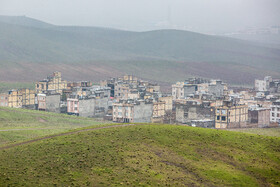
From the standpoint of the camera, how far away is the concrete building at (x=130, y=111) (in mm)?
130375

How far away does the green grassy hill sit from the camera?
49125 mm

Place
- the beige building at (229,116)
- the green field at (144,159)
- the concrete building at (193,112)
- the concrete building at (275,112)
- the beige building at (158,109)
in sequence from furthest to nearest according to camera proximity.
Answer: the concrete building at (275,112) < the beige building at (158,109) < the concrete building at (193,112) < the beige building at (229,116) < the green field at (144,159)

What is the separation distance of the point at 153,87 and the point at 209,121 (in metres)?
50.5

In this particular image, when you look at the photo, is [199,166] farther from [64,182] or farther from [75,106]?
[75,106]

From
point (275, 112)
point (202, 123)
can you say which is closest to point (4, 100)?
point (202, 123)

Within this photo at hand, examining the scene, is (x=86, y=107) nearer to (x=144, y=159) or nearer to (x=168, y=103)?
(x=168, y=103)

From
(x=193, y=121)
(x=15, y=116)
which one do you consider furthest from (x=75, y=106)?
(x=193, y=121)

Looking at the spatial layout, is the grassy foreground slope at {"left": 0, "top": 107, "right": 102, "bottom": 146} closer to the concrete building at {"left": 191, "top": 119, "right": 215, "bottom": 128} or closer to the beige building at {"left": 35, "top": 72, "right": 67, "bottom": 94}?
the concrete building at {"left": 191, "top": 119, "right": 215, "bottom": 128}

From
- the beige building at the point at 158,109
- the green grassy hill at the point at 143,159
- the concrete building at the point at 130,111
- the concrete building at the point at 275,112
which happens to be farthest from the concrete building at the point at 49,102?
the green grassy hill at the point at 143,159

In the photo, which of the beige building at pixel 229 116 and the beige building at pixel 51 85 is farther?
the beige building at pixel 51 85

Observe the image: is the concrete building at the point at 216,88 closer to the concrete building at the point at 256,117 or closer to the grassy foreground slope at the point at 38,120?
the concrete building at the point at 256,117

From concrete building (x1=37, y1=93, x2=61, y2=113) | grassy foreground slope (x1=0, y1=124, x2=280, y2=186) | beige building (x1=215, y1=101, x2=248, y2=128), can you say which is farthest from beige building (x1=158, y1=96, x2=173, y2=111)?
grassy foreground slope (x1=0, y1=124, x2=280, y2=186)

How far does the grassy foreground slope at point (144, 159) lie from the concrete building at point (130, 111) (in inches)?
2487

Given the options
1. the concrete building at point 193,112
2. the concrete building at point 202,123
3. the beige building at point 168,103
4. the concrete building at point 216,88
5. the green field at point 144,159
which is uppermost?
the concrete building at point 216,88
